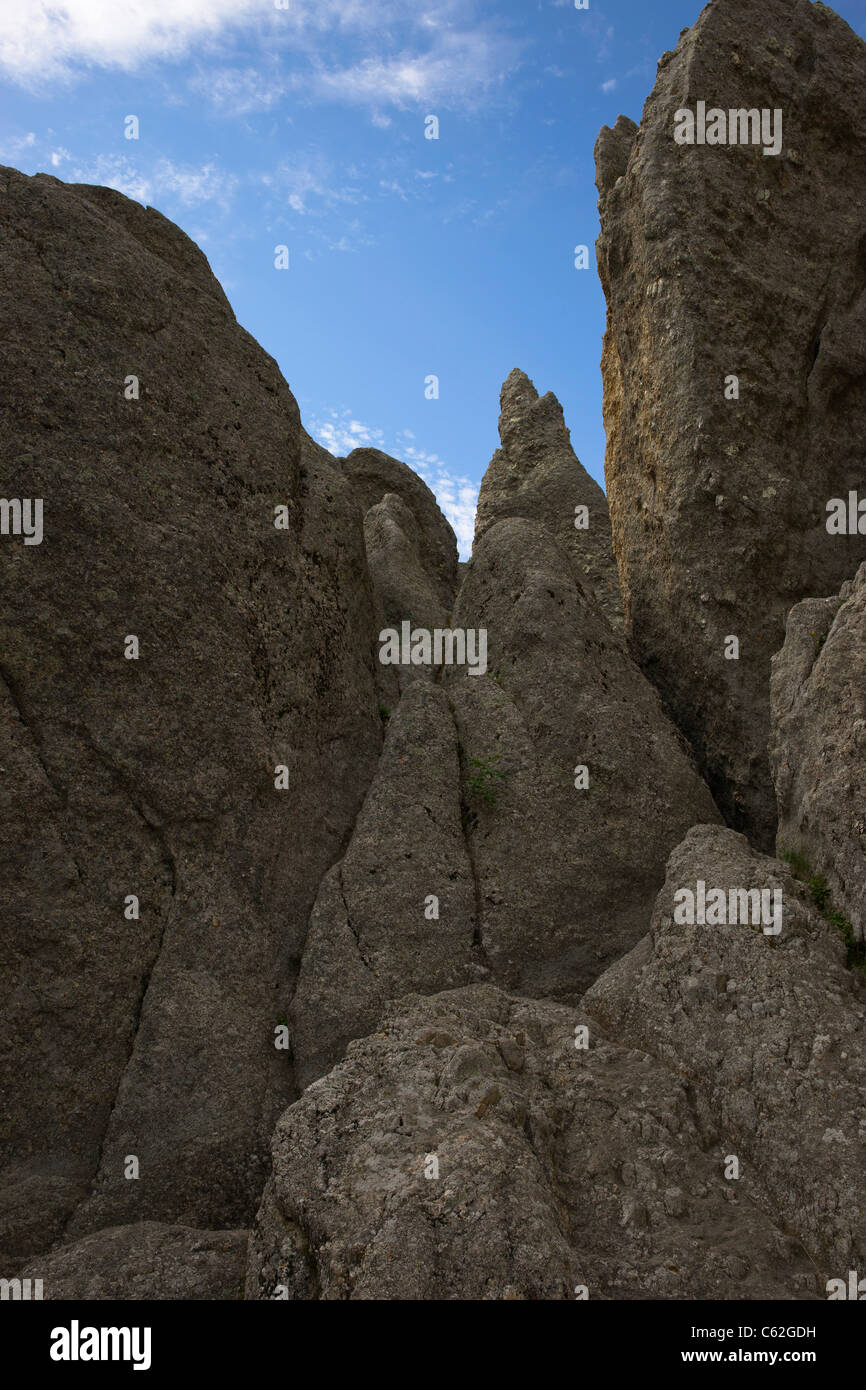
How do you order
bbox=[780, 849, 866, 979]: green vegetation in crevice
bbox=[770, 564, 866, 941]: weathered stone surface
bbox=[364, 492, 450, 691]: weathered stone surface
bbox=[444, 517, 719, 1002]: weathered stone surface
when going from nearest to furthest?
bbox=[780, 849, 866, 979]: green vegetation in crevice → bbox=[770, 564, 866, 941]: weathered stone surface → bbox=[444, 517, 719, 1002]: weathered stone surface → bbox=[364, 492, 450, 691]: weathered stone surface

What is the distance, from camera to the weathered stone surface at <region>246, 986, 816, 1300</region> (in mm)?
5227

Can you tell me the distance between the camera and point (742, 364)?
11.9m

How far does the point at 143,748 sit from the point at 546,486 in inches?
465

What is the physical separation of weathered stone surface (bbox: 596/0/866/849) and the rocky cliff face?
0.05 meters

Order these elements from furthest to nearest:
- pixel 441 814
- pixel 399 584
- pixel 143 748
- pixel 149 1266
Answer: pixel 399 584
pixel 441 814
pixel 143 748
pixel 149 1266

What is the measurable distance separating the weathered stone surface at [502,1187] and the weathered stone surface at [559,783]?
6.05 ft

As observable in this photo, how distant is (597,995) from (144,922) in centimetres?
411

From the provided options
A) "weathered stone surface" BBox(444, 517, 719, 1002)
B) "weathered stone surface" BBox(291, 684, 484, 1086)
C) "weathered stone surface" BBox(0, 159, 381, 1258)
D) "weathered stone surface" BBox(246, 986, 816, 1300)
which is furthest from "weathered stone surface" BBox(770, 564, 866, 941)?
"weathered stone surface" BBox(0, 159, 381, 1258)

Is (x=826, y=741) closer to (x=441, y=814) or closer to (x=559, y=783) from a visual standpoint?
(x=559, y=783)

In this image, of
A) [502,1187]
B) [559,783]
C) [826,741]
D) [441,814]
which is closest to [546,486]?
[559,783]

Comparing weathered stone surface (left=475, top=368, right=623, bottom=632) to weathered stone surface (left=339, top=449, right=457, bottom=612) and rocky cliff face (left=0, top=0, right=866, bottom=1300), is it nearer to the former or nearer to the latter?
weathered stone surface (left=339, top=449, right=457, bottom=612)

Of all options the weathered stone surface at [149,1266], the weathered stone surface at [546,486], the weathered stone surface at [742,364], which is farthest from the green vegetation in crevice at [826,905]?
the weathered stone surface at [546,486]
